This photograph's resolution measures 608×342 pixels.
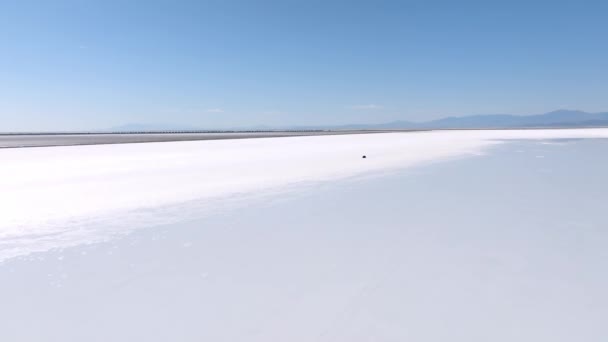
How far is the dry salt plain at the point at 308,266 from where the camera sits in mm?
2854

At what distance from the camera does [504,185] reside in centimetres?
909

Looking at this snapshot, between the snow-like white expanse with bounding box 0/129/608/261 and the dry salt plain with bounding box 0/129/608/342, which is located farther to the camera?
the snow-like white expanse with bounding box 0/129/608/261

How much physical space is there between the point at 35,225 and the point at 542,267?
723 centimetres

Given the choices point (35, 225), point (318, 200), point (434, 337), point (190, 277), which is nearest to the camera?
point (434, 337)

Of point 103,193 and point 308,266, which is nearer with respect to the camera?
point 308,266

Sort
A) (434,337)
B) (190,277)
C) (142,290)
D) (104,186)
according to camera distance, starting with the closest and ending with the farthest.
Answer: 1. (434,337)
2. (142,290)
3. (190,277)
4. (104,186)

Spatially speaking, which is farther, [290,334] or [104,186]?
[104,186]

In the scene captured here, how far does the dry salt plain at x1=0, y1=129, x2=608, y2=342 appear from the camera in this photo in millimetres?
2854

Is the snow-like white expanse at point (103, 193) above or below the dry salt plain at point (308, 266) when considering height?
below

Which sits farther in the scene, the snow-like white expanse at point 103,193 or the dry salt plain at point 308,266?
the snow-like white expanse at point 103,193

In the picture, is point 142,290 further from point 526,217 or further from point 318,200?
point 526,217

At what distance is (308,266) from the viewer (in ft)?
13.2

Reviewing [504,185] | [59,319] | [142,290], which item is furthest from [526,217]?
[59,319]

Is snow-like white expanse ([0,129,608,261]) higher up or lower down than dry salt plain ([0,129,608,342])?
lower down
